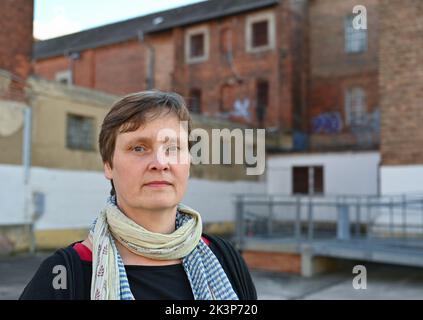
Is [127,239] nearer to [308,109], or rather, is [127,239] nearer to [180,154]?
[180,154]

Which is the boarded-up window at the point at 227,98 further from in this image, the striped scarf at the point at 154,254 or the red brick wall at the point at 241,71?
the striped scarf at the point at 154,254

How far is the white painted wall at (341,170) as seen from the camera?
59.9ft

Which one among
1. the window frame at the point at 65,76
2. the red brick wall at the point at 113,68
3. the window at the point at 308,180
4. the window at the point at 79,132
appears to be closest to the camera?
the window at the point at 79,132

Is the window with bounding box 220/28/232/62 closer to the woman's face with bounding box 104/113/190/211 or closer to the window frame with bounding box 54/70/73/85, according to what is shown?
the window frame with bounding box 54/70/73/85

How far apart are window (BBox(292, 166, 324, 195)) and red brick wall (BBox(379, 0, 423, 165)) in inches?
240

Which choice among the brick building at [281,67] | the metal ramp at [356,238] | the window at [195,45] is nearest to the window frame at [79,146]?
the metal ramp at [356,238]

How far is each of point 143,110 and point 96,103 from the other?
45.3ft

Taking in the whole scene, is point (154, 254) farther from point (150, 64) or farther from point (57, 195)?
point (150, 64)

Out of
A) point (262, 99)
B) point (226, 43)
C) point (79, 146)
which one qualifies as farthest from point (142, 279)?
point (226, 43)

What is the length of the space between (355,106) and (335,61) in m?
2.44

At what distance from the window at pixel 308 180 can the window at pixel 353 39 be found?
7.30 metres

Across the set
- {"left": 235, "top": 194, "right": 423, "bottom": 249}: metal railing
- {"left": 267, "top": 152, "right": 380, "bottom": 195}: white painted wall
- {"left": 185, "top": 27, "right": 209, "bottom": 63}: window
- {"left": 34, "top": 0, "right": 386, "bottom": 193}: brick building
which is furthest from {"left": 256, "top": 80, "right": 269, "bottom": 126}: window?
{"left": 235, "top": 194, "right": 423, "bottom": 249}: metal railing

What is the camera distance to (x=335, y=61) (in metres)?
24.0

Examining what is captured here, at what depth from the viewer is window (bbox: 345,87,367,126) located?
2303 centimetres
